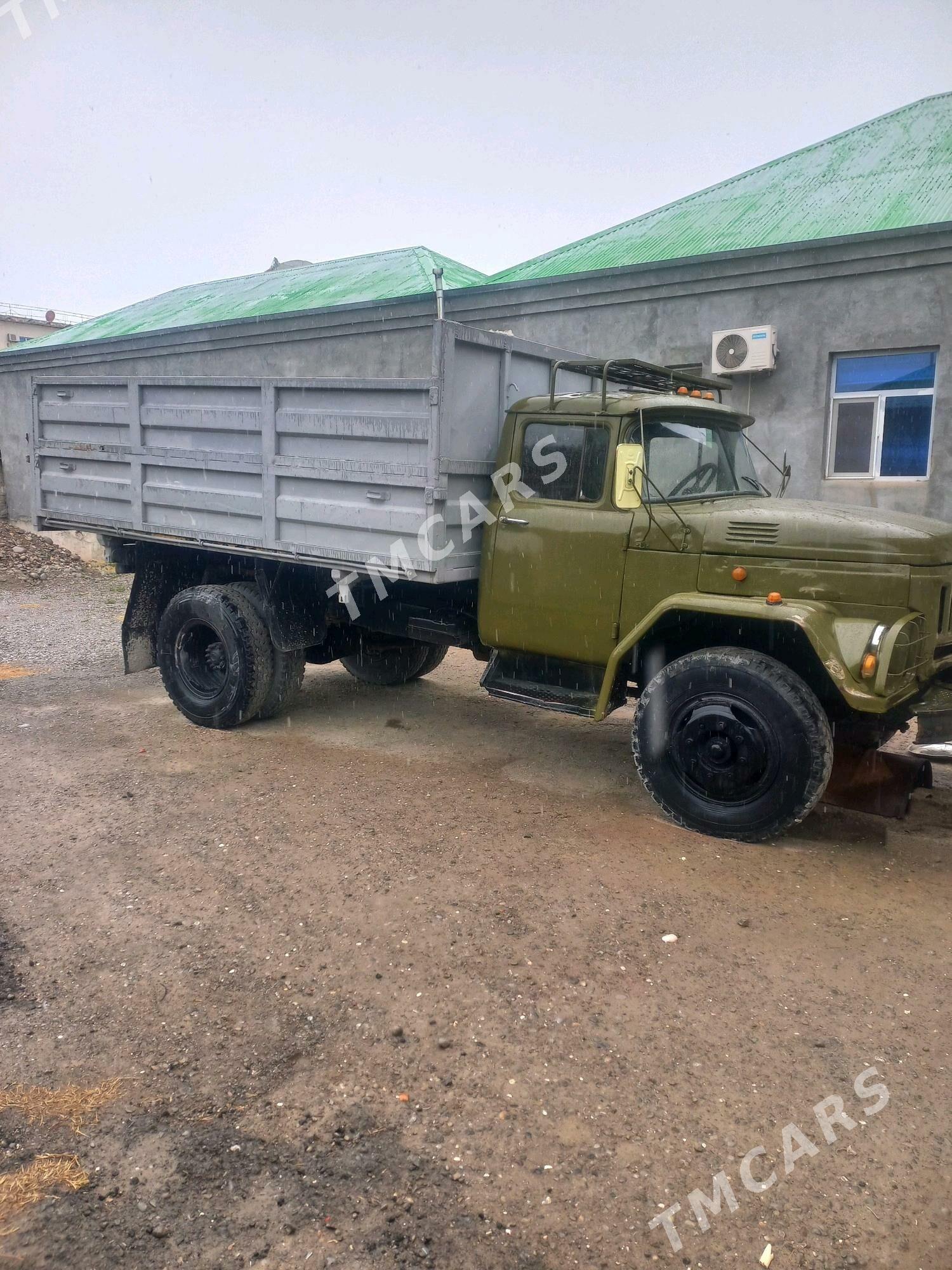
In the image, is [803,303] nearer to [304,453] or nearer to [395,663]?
[395,663]

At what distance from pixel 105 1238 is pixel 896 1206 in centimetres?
196

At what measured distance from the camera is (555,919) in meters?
3.77

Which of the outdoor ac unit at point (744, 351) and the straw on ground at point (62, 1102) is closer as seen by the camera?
the straw on ground at point (62, 1102)

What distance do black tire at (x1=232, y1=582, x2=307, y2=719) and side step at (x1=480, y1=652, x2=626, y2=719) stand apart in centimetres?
162

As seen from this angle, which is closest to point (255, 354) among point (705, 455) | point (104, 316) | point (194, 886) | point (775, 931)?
point (104, 316)

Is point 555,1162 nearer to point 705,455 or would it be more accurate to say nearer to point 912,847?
point 912,847

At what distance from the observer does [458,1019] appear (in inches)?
122

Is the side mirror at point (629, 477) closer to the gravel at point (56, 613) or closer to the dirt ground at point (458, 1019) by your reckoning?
the dirt ground at point (458, 1019)

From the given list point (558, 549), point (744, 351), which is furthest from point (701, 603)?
point (744, 351)

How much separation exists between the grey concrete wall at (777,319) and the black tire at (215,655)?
20.9ft

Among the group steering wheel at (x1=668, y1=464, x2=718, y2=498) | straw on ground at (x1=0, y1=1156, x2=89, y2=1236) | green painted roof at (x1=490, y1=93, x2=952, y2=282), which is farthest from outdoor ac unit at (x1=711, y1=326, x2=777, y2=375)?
straw on ground at (x1=0, y1=1156, x2=89, y2=1236)

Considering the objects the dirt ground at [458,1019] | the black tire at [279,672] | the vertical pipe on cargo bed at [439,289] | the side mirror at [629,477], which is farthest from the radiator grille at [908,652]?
the vertical pipe on cargo bed at [439,289]

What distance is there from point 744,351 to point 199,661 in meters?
6.72

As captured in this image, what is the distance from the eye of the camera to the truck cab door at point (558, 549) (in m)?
4.99
